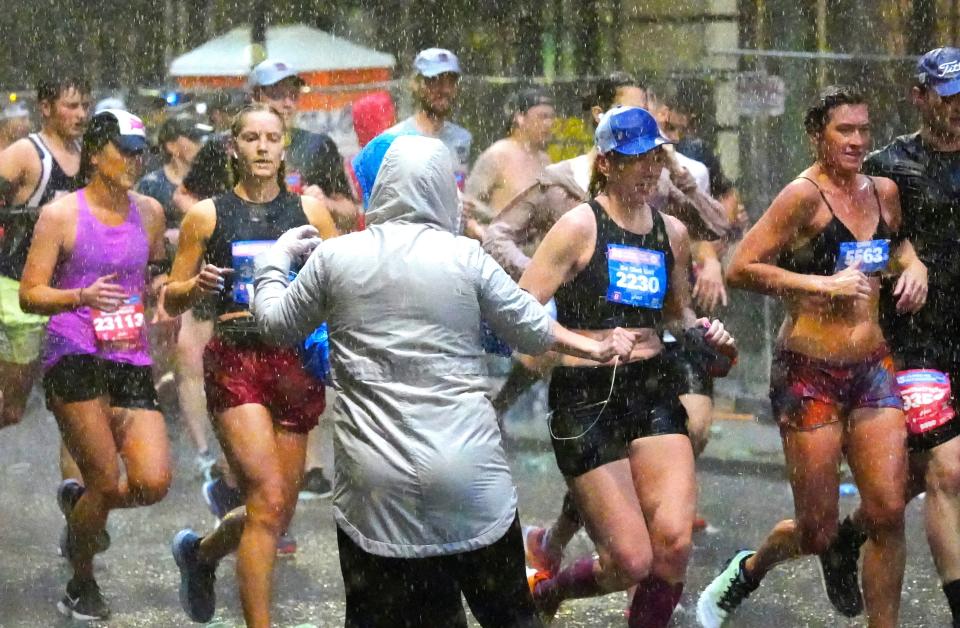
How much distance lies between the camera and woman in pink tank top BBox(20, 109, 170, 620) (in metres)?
6.70

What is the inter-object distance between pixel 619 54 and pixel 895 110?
5079mm

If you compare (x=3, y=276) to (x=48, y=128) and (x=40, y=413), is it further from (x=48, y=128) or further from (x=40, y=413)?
(x=40, y=413)

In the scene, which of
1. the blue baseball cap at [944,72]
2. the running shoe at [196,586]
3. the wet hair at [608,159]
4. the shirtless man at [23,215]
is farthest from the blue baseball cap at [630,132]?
the shirtless man at [23,215]

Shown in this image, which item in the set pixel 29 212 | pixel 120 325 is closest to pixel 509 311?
pixel 120 325

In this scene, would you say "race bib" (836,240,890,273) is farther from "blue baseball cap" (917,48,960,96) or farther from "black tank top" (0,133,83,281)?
"black tank top" (0,133,83,281)

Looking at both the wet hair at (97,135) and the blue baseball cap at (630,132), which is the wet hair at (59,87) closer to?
the wet hair at (97,135)

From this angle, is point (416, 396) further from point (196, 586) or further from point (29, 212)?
point (29, 212)

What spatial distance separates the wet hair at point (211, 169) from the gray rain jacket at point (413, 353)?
4.18 meters

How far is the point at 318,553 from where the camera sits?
7945 millimetres

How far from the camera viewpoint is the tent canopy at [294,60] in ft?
52.8

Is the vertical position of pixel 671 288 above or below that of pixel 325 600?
above

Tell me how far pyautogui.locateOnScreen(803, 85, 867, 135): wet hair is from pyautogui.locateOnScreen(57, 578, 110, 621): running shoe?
3221 millimetres

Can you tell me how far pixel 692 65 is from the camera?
583 inches

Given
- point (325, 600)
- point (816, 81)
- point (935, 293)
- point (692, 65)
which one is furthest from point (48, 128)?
point (692, 65)
